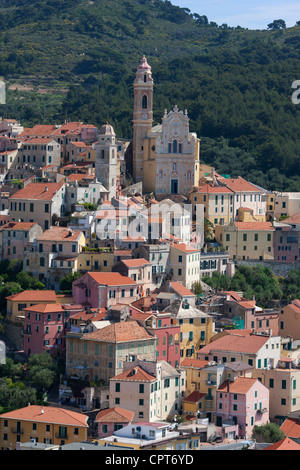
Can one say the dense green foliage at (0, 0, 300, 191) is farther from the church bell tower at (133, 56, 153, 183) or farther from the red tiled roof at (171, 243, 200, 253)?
the red tiled roof at (171, 243, 200, 253)

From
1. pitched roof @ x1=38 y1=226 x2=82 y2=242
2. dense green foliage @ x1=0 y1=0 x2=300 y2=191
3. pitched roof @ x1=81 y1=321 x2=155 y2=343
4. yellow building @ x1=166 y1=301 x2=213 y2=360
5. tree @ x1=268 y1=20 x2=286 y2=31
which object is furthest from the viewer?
tree @ x1=268 y1=20 x2=286 y2=31

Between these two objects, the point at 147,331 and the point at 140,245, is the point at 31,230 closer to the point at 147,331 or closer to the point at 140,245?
the point at 140,245

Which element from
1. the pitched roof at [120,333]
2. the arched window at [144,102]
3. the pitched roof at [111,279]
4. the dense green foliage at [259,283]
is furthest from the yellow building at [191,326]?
the arched window at [144,102]

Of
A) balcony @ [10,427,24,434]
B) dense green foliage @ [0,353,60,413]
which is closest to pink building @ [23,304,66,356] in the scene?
dense green foliage @ [0,353,60,413]

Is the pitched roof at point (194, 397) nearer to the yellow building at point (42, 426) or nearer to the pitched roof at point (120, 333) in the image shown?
the pitched roof at point (120, 333)
